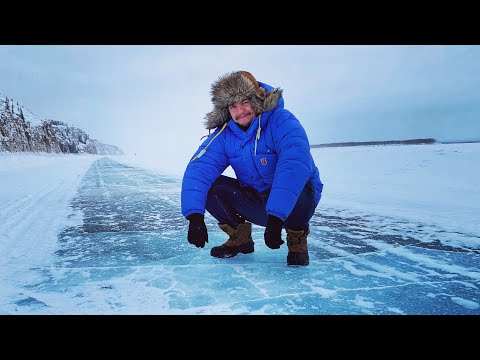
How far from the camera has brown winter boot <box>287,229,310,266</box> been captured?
7.84ft

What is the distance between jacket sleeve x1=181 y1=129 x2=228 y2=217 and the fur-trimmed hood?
271mm

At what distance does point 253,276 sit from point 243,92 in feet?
3.90

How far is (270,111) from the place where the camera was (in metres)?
2.42

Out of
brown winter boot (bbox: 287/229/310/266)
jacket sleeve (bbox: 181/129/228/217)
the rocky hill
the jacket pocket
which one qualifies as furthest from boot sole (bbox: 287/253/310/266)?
the rocky hill

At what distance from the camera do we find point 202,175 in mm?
2520

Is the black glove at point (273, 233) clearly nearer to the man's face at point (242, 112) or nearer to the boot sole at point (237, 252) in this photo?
the boot sole at point (237, 252)

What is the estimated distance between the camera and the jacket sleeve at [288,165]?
2105 millimetres

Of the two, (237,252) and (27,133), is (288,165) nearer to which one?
(237,252)

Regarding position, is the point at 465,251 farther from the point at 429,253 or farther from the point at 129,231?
the point at 129,231
